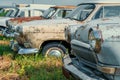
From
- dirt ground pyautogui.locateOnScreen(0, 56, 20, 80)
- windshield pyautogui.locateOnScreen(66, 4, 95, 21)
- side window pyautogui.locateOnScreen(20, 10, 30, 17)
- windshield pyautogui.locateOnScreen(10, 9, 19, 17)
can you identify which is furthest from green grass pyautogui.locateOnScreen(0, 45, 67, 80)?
windshield pyautogui.locateOnScreen(10, 9, 19, 17)

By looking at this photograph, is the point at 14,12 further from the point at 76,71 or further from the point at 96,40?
the point at 96,40

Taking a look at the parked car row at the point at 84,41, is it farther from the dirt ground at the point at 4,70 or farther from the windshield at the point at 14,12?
the windshield at the point at 14,12

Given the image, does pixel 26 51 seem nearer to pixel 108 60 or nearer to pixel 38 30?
pixel 38 30

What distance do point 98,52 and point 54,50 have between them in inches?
189

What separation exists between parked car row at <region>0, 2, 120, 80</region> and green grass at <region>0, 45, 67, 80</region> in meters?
0.25

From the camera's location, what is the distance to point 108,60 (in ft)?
14.7

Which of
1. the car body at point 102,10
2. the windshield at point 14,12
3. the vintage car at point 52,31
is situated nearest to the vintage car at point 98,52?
the car body at point 102,10

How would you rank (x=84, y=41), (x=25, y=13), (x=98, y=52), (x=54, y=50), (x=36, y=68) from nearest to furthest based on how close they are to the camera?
(x=98, y=52)
(x=84, y=41)
(x=36, y=68)
(x=54, y=50)
(x=25, y=13)

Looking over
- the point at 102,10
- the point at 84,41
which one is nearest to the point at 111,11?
the point at 102,10

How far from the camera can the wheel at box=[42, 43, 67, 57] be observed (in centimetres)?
926

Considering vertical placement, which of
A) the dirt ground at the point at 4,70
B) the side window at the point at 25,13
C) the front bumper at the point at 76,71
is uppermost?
the front bumper at the point at 76,71

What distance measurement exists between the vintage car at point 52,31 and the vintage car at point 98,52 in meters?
3.29

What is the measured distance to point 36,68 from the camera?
8.32m

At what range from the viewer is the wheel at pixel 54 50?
9258mm
